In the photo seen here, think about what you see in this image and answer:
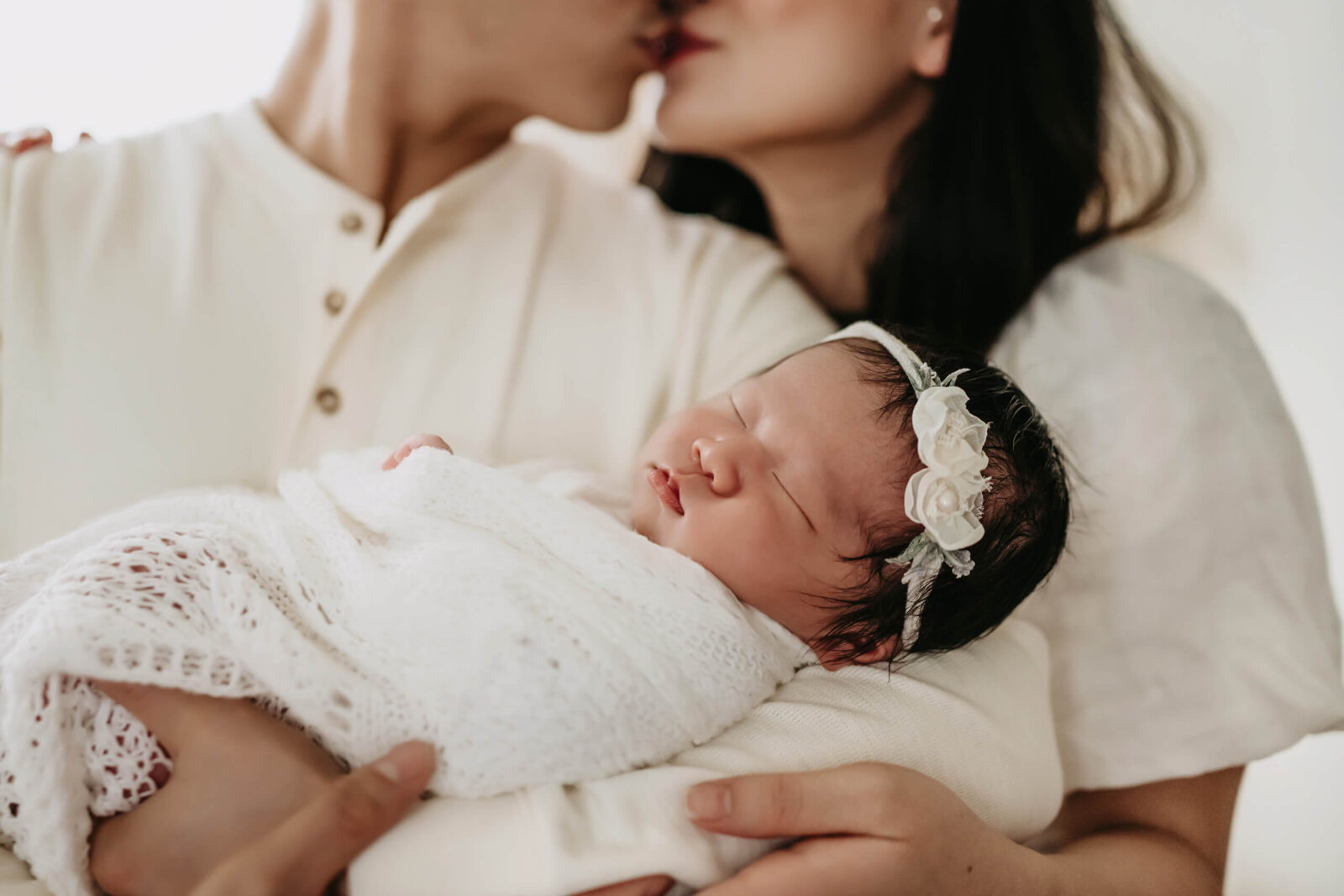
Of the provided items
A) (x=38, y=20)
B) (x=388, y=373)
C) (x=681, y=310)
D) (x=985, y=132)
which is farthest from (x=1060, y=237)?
(x=38, y=20)

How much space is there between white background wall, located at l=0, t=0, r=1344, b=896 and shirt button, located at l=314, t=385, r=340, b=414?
2.71 ft

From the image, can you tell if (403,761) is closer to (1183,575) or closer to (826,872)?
(826,872)

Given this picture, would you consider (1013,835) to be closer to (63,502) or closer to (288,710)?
(288,710)

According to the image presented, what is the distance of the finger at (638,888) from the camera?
760mm

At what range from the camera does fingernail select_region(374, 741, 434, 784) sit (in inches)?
29.2

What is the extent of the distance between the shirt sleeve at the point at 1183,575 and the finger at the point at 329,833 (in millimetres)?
848

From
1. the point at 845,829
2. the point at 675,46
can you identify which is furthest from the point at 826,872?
the point at 675,46

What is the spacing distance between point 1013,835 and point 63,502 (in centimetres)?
124

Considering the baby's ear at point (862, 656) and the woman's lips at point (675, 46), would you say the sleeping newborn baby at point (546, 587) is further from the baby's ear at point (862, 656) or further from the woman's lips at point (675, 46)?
the woman's lips at point (675, 46)

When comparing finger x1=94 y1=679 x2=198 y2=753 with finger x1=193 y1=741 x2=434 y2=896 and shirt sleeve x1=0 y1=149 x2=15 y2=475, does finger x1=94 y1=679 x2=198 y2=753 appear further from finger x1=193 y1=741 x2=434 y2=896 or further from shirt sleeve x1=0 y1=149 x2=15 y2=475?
shirt sleeve x1=0 y1=149 x2=15 y2=475

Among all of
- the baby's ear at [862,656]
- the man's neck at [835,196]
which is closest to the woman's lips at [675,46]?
the man's neck at [835,196]

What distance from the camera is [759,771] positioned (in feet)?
2.76

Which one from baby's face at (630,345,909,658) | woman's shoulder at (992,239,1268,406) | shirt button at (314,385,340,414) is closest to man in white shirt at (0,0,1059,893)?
shirt button at (314,385,340,414)

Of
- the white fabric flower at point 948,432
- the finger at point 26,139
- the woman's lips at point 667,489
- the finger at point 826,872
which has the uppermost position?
the finger at point 26,139
